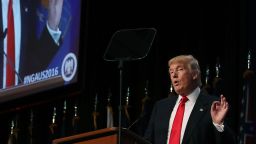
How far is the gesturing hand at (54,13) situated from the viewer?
6.29 m

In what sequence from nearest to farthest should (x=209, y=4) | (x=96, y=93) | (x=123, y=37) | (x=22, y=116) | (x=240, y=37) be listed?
1. (x=123, y=37)
2. (x=240, y=37)
3. (x=209, y=4)
4. (x=96, y=93)
5. (x=22, y=116)

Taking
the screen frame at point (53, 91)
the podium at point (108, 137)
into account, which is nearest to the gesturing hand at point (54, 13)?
the screen frame at point (53, 91)

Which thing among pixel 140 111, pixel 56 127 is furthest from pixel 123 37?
pixel 56 127

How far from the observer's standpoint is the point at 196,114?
4234 millimetres

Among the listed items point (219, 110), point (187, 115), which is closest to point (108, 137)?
point (219, 110)

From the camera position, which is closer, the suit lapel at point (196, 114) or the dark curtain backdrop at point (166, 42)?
the suit lapel at point (196, 114)

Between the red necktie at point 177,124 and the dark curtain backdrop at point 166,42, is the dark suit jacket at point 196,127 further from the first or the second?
the dark curtain backdrop at point 166,42

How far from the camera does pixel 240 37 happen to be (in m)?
5.81

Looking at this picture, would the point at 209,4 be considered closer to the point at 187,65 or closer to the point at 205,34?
the point at 205,34

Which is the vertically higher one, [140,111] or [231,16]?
[231,16]

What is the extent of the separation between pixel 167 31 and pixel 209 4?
1.65ft

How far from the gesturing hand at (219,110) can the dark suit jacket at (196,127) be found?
0.10 metres

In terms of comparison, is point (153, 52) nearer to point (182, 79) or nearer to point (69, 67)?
point (69, 67)

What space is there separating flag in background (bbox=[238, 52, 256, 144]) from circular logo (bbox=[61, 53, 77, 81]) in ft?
4.78
